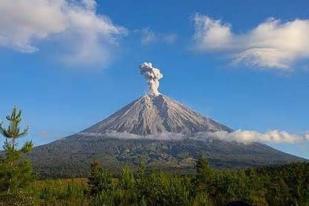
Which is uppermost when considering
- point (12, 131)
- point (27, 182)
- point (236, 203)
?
point (12, 131)

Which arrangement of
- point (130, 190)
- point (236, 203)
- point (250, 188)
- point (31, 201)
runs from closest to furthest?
point (236, 203) → point (31, 201) → point (130, 190) → point (250, 188)

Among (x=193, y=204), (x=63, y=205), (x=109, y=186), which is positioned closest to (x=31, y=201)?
(x=63, y=205)

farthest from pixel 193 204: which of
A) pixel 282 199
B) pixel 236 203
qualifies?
pixel 236 203

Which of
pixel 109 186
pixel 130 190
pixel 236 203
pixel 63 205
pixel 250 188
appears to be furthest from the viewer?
pixel 109 186

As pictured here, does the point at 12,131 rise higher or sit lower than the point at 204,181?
higher

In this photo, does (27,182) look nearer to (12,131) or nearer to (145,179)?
(12,131)

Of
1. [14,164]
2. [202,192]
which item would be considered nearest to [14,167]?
[14,164]

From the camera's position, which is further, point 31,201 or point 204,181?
point 204,181
